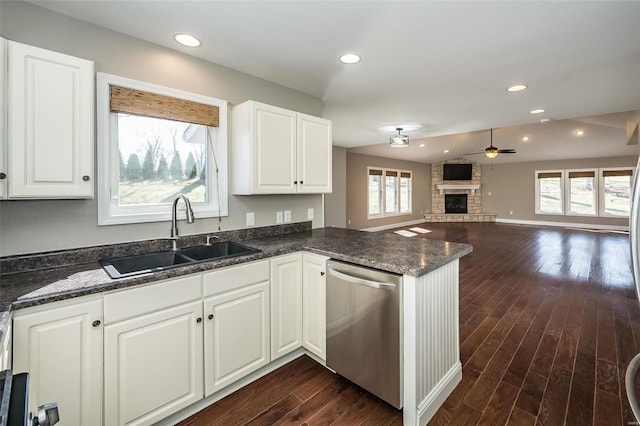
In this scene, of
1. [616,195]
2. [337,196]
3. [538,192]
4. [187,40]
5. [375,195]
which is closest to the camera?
[187,40]

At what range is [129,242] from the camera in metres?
2.02

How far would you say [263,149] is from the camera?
→ 8.02 ft

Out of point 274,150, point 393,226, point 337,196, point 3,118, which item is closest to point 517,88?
point 274,150

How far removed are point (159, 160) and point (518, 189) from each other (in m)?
12.4

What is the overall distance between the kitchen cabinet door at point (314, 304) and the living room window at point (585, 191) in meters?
11.3

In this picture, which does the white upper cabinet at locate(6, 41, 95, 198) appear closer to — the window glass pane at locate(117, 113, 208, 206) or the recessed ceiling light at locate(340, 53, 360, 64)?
the window glass pane at locate(117, 113, 208, 206)

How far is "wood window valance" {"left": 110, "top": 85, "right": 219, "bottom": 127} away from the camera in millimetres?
1967

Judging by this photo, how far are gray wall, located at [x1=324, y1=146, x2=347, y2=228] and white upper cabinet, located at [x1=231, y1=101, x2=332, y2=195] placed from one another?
14.5 feet

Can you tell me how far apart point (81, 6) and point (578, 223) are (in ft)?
43.6

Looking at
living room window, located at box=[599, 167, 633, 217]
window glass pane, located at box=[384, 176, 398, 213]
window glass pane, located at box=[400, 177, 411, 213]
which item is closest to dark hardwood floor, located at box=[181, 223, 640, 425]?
window glass pane, located at box=[384, 176, 398, 213]

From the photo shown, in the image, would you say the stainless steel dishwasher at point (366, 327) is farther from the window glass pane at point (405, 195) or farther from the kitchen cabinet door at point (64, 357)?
the window glass pane at point (405, 195)

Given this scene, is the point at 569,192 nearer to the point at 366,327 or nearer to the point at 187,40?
the point at 366,327

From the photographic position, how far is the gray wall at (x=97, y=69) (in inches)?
64.8

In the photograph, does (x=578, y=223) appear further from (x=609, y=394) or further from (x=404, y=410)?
(x=404, y=410)
